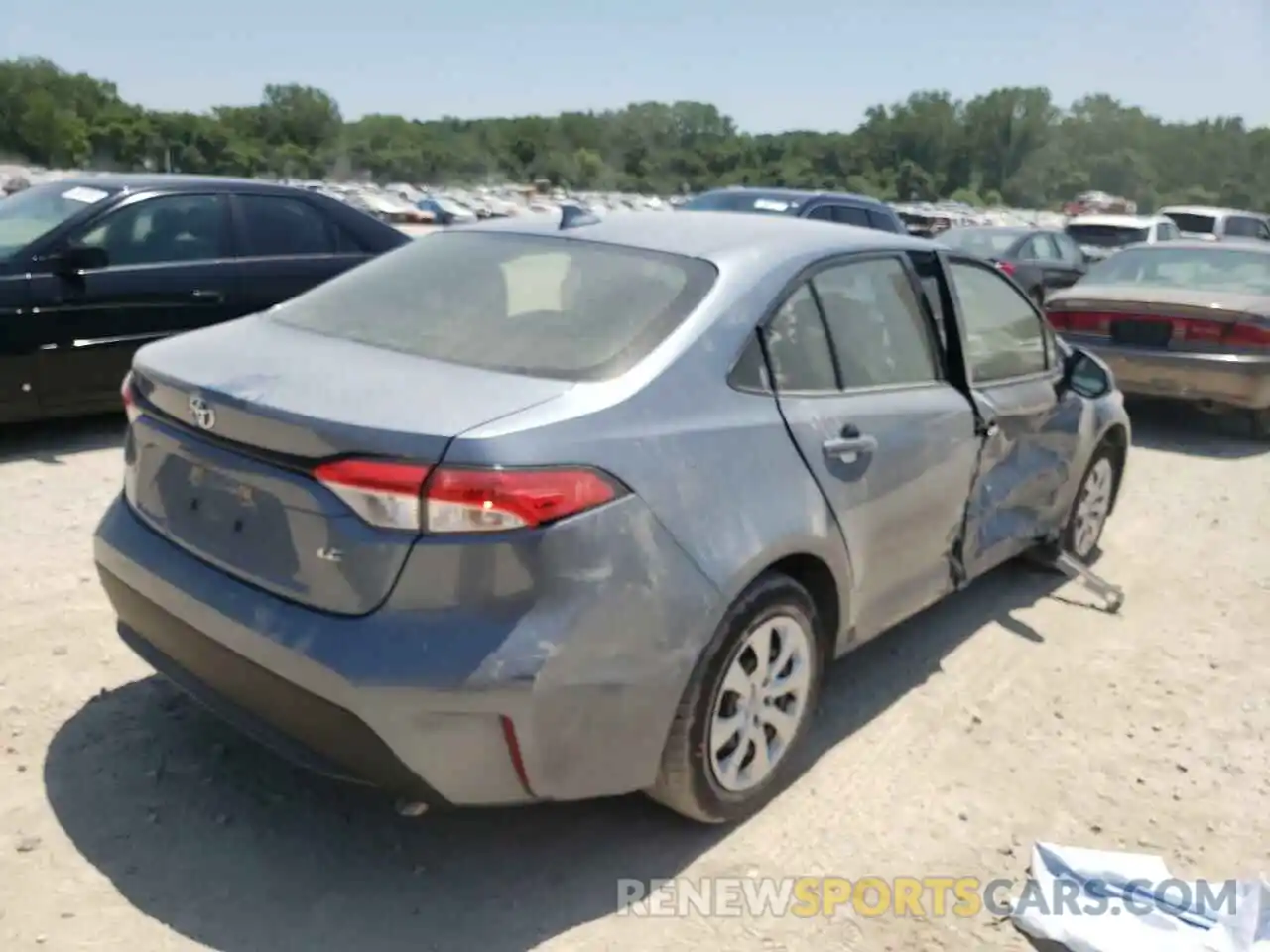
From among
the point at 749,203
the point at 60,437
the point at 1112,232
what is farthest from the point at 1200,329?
the point at 1112,232

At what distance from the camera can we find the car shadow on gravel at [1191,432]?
834 centimetres

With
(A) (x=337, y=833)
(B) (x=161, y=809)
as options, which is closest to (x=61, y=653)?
(B) (x=161, y=809)

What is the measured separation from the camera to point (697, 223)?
3.67 metres

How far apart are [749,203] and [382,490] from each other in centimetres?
914

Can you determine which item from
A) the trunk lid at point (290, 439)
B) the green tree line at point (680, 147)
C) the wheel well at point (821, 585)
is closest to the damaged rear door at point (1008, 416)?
the wheel well at point (821, 585)

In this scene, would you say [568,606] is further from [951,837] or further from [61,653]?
[61,653]

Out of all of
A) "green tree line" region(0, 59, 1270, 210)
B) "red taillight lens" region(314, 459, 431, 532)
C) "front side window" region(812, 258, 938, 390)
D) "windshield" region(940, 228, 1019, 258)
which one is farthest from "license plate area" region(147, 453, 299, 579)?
"green tree line" region(0, 59, 1270, 210)

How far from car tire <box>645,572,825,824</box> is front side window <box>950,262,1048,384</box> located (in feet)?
4.73

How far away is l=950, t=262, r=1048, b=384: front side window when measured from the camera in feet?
13.9

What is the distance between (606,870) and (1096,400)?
342 cm

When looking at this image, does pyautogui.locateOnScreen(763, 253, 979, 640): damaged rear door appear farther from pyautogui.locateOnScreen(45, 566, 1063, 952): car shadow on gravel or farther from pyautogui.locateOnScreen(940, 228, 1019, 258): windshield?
pyautogui.locateOnScreen(940, 228, 1019, 258): windshield

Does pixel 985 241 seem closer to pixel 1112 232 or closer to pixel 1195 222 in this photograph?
pixel 1112 232

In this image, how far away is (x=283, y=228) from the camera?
721cm

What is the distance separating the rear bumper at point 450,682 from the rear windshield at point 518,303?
1.86 ft
